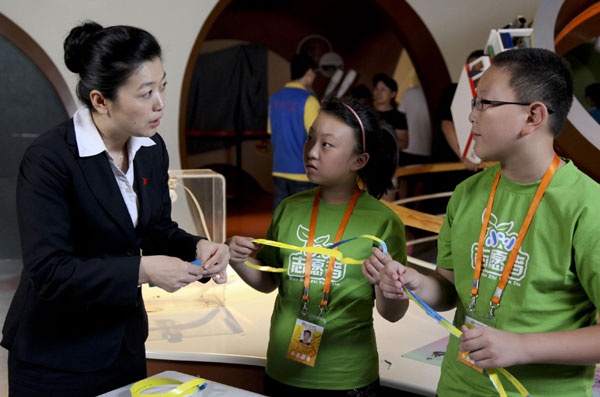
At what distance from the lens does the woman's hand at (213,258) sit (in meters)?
1.60

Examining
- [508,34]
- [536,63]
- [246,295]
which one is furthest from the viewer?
[508,34]

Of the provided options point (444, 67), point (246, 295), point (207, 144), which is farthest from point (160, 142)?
point (207, 144)

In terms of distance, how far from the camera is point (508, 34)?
4117mm

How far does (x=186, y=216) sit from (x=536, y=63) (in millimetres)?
2360

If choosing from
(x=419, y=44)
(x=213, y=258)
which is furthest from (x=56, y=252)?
(x=419, y=44)

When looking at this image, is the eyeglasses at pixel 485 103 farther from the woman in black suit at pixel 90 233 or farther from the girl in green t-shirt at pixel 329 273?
the woman in black suit at pixel 90 233

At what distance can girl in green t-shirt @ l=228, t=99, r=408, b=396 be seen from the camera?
1844 mm

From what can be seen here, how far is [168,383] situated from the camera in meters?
1.49

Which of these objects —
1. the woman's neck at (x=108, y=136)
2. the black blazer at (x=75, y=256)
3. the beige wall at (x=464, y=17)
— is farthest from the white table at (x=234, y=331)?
the beige wall at (x=464, y=17)

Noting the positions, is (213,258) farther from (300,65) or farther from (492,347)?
(300,65)

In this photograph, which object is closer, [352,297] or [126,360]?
[126,360]

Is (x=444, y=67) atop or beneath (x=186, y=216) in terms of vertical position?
atop

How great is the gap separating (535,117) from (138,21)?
15.9ft

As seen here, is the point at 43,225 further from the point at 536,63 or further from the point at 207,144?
the point at 207,144
